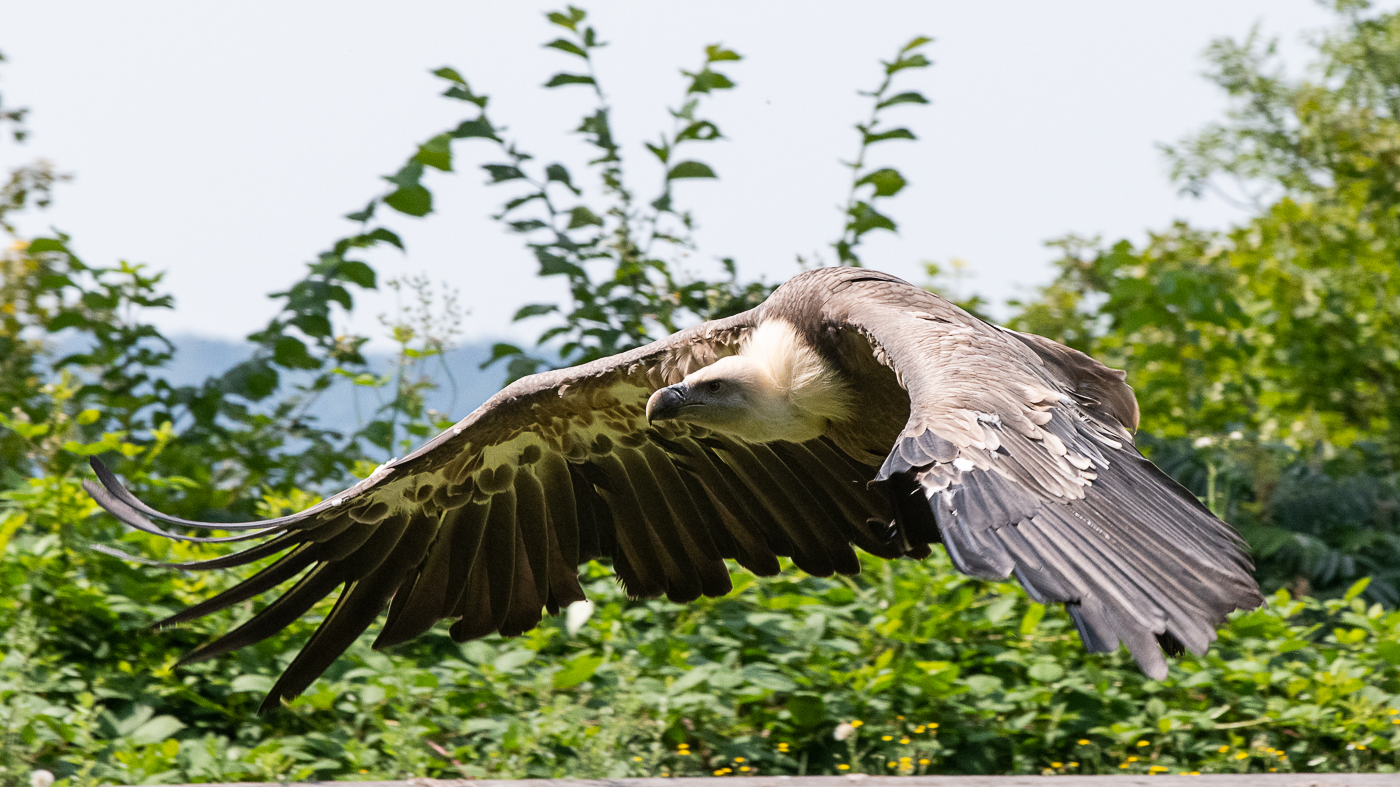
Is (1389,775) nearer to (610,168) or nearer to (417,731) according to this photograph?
(417,731)

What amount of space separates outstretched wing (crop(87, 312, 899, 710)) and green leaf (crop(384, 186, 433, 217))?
2.19 m

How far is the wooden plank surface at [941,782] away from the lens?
3400mm

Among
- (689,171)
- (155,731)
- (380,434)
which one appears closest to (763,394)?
(155,731)

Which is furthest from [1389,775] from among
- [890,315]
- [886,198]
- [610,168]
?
[610,168]

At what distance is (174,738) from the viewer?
403 cm

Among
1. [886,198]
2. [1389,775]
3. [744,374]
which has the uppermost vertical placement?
[886,198]

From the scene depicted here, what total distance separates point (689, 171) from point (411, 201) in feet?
4.17

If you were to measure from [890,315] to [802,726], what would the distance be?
1597mm

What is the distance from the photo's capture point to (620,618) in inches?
178

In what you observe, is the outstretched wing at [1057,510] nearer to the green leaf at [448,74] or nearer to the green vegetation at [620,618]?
the green vegetation at [620,618]

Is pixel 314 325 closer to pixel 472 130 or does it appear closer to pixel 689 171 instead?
pixel 472 130

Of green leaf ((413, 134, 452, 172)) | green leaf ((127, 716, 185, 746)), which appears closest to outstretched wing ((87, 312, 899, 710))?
green leaf ((127, 716, 185, 746))

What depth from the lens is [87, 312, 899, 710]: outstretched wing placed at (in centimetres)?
363

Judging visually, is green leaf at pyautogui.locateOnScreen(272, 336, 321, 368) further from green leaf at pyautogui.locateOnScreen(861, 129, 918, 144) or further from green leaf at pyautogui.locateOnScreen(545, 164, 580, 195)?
green leaf at pyautogui.locateOnScreen(861, 129, 918, 144)
